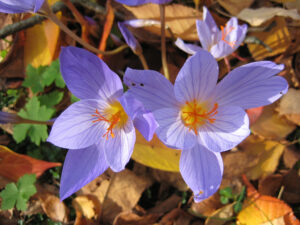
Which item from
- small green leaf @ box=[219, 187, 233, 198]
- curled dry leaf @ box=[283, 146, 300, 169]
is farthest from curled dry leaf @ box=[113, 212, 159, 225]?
curled dry leaf @ box=[283, 146, 300, 169]

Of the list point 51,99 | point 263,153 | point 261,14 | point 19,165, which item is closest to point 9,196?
point 19,165

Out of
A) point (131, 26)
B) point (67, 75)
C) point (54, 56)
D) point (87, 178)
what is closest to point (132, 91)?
point (67, 75)

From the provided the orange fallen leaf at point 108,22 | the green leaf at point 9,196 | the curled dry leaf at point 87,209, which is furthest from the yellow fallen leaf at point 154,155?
the green leaf at point 9,196

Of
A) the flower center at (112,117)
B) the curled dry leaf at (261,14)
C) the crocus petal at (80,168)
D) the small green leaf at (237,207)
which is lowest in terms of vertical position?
the small green leaf at (237,207)

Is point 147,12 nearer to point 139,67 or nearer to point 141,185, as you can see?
point 139,67

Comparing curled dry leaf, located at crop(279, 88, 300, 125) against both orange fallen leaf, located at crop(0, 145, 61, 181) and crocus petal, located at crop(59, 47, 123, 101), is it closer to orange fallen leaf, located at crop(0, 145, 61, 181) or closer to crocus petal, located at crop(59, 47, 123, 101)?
crocus petal, located at crop(59, 47, 123, 101)

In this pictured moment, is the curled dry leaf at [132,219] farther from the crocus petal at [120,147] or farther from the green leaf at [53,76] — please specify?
the green leaf at [53,76]

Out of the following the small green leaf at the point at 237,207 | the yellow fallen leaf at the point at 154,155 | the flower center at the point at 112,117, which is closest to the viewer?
the flower center at the point at 112,117
